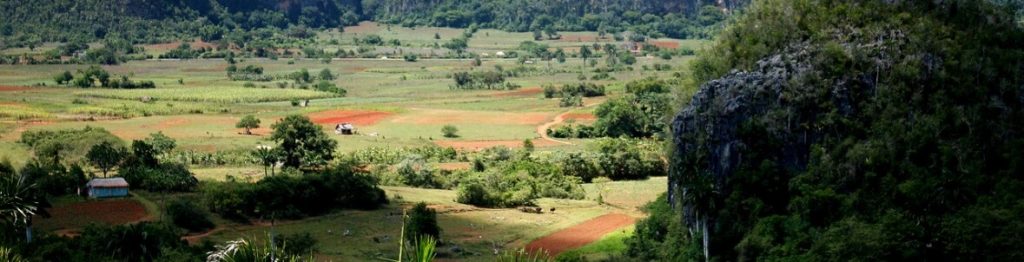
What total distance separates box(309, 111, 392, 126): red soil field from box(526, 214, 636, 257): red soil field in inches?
1924

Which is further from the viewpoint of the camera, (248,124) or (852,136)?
(248,124)

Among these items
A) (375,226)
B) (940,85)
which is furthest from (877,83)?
(375,226)

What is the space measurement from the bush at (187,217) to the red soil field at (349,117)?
49.3 metres

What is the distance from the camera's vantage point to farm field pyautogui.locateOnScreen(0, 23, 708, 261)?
64.2m

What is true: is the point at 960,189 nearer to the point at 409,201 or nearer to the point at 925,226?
the point at 925,226

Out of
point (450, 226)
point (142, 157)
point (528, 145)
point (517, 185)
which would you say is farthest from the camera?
point (528, 145)

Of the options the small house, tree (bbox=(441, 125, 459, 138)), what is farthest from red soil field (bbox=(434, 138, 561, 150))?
the small house

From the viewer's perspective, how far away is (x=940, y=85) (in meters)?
51.2

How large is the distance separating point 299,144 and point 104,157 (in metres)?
13.1

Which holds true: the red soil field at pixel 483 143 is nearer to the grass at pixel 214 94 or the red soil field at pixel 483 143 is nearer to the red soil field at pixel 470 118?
the red soil field at pixel 470 118

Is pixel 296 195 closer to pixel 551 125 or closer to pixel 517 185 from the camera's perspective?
pixel 517 185

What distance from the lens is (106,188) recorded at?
6831 cm

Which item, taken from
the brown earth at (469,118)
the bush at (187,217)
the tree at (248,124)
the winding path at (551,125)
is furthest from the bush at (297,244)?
the brown earth at (469,118)

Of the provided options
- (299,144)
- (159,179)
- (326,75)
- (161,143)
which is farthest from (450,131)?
(326,75)
